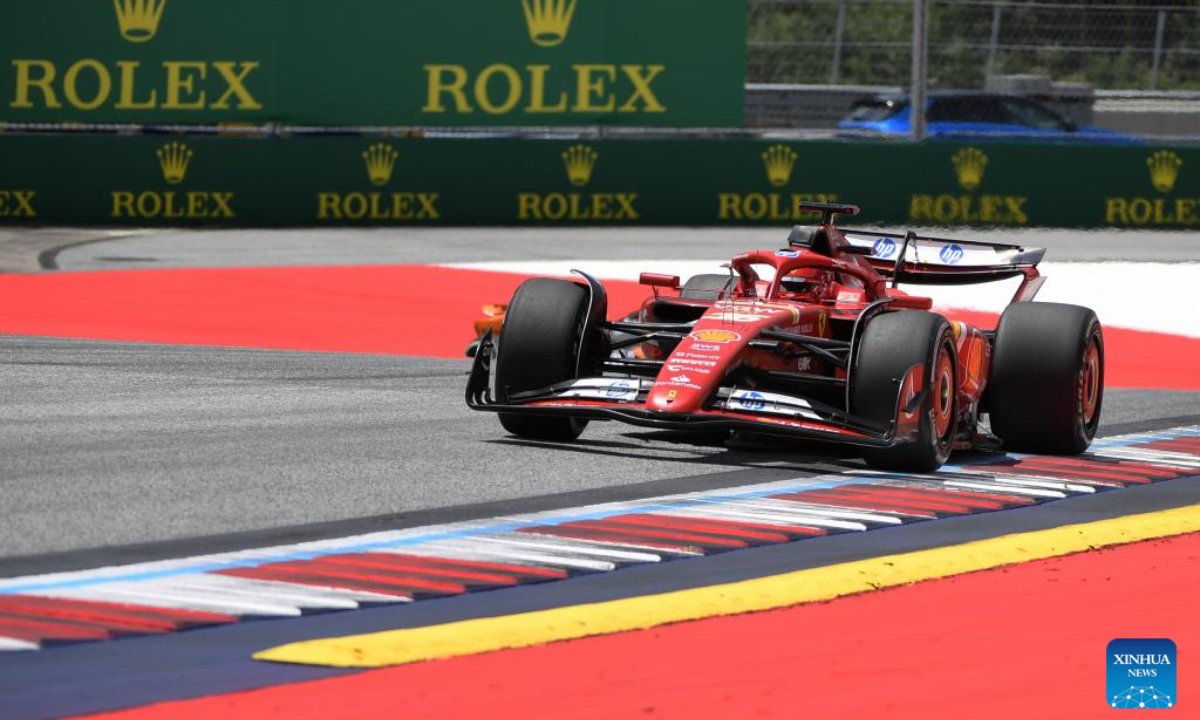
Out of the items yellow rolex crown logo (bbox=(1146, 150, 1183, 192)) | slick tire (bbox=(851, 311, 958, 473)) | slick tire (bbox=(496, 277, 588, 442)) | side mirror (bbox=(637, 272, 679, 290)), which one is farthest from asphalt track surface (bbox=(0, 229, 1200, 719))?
yellow rolex crown logo (bbox=(1146, 150, 1183, 192))

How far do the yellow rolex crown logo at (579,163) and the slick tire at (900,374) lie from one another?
1414 centimetres

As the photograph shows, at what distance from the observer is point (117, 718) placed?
447cm

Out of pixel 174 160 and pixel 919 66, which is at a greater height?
pixel 919 66

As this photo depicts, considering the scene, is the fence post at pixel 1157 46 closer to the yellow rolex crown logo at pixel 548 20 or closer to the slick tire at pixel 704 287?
the yellow rolex crown logo at pixel 548 20

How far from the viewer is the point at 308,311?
47.3ft

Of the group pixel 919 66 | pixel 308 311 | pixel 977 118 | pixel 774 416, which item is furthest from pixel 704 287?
pixel 977 118

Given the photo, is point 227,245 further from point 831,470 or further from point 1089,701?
point 1089,701

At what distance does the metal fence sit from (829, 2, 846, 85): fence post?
12 mm

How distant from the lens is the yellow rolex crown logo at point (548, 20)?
22.7 metres

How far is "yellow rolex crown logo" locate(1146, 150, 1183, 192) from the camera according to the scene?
2311cm

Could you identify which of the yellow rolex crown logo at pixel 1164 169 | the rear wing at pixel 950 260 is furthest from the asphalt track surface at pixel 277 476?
the yellow rolex crown logo at pixel 1164 169

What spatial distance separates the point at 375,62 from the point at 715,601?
17.1 meters

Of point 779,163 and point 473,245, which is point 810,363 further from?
point 779,163

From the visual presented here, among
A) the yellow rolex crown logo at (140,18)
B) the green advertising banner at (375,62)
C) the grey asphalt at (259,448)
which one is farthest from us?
the yellow rolex crown logo at (140,18)
